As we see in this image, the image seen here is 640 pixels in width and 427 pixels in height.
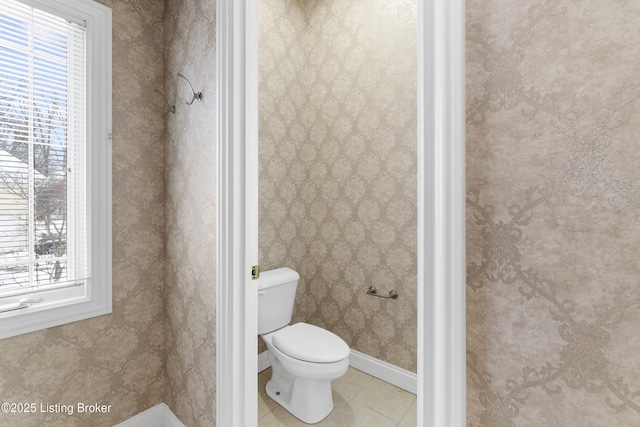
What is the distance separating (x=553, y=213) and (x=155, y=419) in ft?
6.68

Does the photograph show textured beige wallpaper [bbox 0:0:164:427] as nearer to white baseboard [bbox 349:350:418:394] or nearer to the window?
the window

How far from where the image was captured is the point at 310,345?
174 centimetres

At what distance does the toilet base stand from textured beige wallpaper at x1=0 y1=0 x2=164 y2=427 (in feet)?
2.49

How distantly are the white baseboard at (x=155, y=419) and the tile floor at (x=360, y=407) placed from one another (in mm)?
486

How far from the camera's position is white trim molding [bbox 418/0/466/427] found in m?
0.61

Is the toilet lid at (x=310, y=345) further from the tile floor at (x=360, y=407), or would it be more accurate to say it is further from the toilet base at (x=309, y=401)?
the tile floor at (x=360, y=407)

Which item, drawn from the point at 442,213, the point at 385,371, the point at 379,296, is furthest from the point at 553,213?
the point at 385,371

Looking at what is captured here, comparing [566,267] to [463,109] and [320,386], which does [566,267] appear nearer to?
[463,109]

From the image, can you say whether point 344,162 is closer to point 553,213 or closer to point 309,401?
point 309,401

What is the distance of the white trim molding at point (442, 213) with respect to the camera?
2.00 feet

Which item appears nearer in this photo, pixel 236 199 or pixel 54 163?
pixel 236 199

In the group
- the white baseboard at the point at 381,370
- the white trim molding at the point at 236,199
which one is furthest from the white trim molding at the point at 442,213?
the white baseboard at the point at 381,370

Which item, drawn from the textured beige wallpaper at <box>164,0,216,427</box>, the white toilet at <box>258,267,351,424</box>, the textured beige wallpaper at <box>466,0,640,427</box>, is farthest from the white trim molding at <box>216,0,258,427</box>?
the textured beige wallpaper at <box>466,0,640,427</box>

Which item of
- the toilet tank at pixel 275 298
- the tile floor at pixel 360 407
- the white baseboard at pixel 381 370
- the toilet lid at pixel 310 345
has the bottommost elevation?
the tile floor at pixel 360 407
